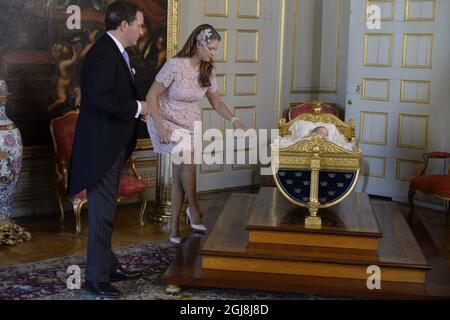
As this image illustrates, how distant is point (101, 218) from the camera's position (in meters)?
4.27

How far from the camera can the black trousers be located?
4242 millimetres

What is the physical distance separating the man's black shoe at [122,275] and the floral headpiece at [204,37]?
1675 millimetres

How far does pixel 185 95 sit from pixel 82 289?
161cm

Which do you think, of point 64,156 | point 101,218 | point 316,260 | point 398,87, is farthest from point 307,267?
point 398,87

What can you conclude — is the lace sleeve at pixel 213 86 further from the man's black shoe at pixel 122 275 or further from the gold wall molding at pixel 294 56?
the gold wall molding at pixel 294 56

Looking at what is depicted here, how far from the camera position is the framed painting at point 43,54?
20.3 ft

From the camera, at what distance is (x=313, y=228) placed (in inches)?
186

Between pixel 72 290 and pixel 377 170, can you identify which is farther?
pixel 377 170

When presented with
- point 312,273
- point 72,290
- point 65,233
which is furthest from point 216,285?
point 65,233

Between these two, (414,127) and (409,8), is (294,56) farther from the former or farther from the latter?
(414,127)

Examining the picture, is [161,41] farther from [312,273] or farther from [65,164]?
[312,273]

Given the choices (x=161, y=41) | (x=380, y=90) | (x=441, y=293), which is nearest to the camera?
(x=441, y=293)

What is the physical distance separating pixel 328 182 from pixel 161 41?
2.96 metres

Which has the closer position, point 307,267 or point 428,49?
point 307,267
